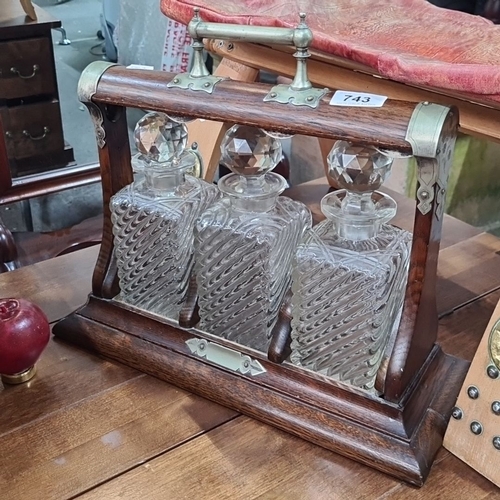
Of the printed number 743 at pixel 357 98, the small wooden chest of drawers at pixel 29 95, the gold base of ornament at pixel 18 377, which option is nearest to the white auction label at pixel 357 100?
the printed number 743 at pixel 357 98

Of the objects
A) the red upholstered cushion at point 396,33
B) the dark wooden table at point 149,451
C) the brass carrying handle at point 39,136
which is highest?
the red upholstered cushion at point 396,33

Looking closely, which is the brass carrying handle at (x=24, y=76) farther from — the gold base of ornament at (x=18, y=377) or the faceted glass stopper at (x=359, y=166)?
the faceted glass stopper at (x=359, y=166)

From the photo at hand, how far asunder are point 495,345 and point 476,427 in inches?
2.6

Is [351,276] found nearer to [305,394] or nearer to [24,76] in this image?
[305,394]

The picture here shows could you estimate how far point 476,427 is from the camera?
1.70ft

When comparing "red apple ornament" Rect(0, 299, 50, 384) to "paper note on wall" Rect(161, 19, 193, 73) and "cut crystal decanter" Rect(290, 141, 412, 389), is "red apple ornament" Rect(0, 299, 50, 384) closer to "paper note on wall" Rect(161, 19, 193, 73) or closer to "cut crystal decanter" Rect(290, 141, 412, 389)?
"cut crystal decanter" Rect(290, 141, 412, 389)

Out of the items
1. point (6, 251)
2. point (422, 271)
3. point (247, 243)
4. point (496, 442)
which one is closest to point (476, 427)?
point (496, 442)

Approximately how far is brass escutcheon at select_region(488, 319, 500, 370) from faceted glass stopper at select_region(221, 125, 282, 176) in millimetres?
219

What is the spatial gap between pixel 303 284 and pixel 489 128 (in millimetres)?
242

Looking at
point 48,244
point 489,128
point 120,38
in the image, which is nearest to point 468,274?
point 489,128

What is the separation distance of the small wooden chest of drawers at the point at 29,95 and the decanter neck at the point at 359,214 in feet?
2.86

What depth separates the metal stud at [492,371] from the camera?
51 centimetres

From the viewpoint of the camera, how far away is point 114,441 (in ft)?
1.80

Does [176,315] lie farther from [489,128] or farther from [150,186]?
[489,128]
